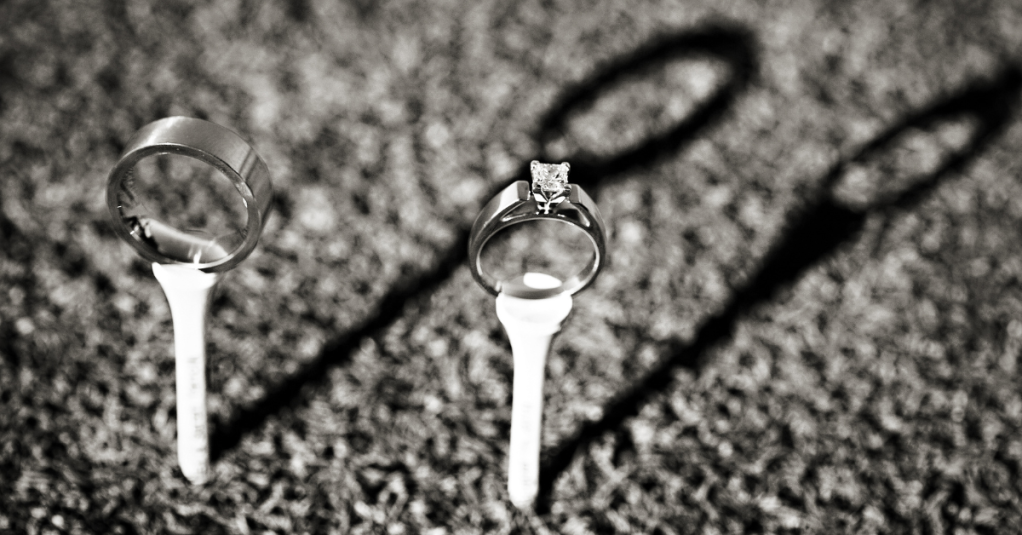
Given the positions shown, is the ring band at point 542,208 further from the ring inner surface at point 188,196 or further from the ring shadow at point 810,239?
the ring inner surface at point 188,196

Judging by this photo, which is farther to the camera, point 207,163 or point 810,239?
point 810,239

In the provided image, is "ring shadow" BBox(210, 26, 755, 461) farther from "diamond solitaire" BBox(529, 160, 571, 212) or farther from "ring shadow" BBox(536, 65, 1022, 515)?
"diamond solitaire" BBox(529, 160, 571, 212)

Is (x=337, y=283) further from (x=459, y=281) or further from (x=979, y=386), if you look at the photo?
(x=979, y=386)

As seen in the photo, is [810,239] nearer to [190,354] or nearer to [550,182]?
[550,182]

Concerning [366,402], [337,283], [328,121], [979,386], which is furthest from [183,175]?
[979,386]

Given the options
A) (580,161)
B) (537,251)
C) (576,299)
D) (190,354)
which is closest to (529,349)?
(190,354)

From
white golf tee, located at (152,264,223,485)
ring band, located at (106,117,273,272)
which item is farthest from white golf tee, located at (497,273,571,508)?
white golf tee, located at (152,264,223,485)

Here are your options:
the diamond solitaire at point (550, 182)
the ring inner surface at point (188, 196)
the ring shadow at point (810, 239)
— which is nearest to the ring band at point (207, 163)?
the diamond solitaire at point (550, 182)
